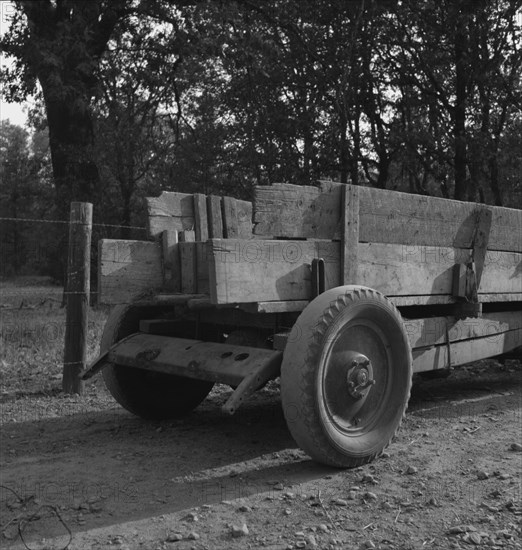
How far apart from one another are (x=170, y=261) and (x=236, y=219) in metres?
1.04

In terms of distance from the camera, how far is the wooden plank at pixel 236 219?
18.3 feet

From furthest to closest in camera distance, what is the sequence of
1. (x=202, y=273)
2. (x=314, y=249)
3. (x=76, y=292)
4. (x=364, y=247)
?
1. (x=76, y=292)
2. (x=202, y=273)
3. (x=364, y=247)
4. (x=314, y=249)

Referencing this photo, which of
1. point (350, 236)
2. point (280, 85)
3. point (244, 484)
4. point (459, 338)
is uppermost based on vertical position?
point (280, 85)

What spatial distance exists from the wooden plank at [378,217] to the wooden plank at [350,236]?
5 cm

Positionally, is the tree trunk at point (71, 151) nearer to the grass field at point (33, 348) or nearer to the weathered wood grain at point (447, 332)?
the grass field at point (33, 348)

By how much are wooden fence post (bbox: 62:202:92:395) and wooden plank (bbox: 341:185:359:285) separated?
288cm

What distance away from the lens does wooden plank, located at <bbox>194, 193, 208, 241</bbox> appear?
522 centimetres

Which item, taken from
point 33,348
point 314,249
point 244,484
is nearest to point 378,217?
point 314,249

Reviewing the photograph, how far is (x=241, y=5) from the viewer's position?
1502 cm

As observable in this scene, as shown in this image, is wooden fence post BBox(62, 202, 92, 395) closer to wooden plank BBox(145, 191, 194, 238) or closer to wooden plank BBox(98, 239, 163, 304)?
wooden plank BBox(145, 191, 194, 238)

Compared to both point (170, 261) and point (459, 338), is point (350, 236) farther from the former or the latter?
point (459, 338)

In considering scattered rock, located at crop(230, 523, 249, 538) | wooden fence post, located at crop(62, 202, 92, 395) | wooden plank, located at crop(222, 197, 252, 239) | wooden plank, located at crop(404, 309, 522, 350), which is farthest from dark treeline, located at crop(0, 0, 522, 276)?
scattered rock, located at crop(230, 523, 249, 538)

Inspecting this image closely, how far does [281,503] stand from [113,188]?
80.5 ft

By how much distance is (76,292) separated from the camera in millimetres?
6336
